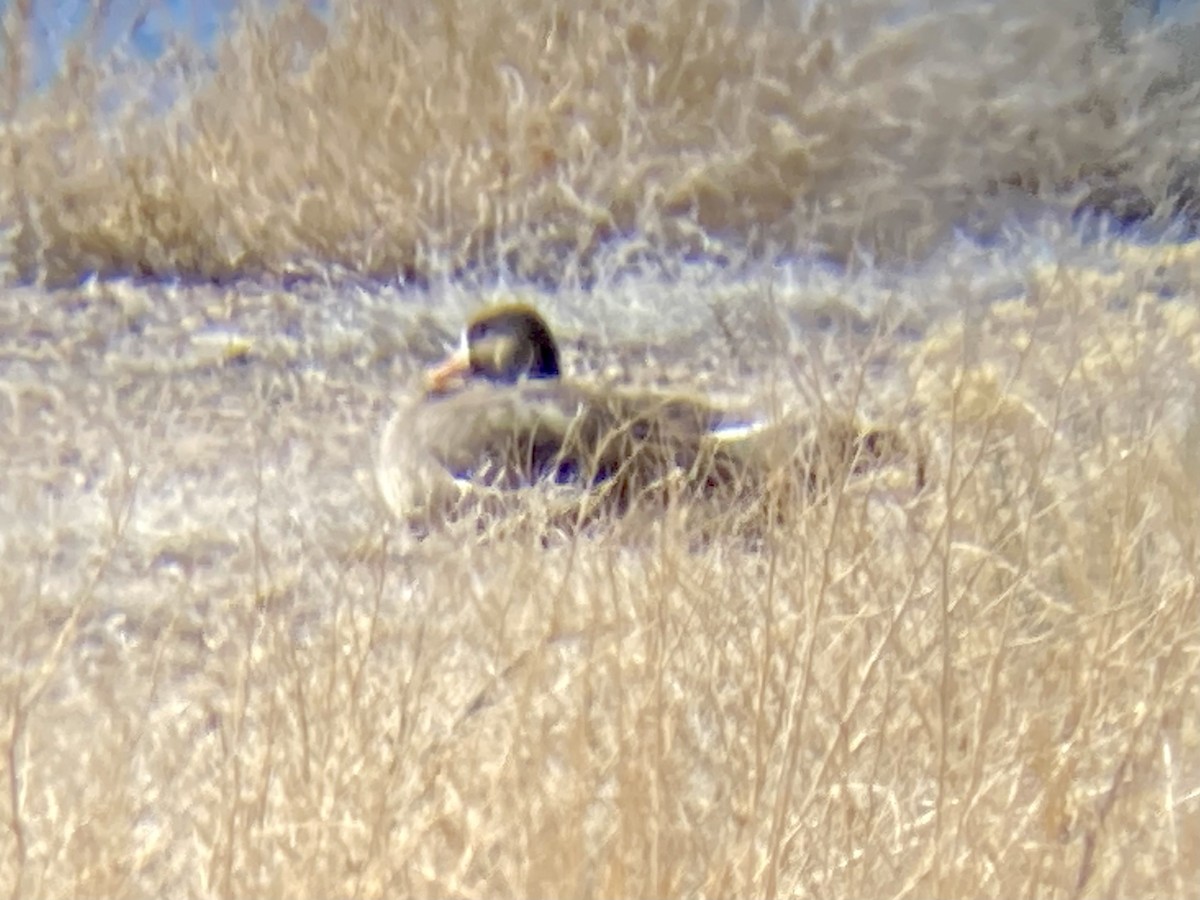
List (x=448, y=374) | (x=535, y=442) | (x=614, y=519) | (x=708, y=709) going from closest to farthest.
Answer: (x=708, y=709)
(x=614, y=519)
(x=535, y=442)
(x=448, y=374)

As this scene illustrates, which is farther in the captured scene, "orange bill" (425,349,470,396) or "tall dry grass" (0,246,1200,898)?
"orange bill" (425,349,470,396)

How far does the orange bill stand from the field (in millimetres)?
224

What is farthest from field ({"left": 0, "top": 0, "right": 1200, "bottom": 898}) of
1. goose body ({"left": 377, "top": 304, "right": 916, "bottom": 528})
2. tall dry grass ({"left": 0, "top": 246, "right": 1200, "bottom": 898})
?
goose body ({"left": 377, "top": 304, "right": 916, "bottom": 528})

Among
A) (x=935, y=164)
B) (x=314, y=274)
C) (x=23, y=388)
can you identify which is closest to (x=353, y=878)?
(x=23, y=388)

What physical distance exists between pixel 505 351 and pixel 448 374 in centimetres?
16

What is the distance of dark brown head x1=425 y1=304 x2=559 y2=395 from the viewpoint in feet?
15.1

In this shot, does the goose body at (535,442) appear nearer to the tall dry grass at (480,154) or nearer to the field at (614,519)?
the field at (614,519)

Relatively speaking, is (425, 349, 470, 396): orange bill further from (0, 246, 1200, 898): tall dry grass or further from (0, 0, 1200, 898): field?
(0, 246, 1200, 898): tall dry grass

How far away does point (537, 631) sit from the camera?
208 cm

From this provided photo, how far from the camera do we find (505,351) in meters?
4.62

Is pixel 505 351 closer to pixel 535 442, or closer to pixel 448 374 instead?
pixel 448 374

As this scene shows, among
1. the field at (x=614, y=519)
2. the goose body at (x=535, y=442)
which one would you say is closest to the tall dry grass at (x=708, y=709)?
the field at (x=614, y=519)

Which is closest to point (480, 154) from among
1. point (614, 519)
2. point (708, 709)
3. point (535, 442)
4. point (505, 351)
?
point (505, 351)

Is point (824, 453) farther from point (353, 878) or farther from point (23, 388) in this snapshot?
point (23, 388)
